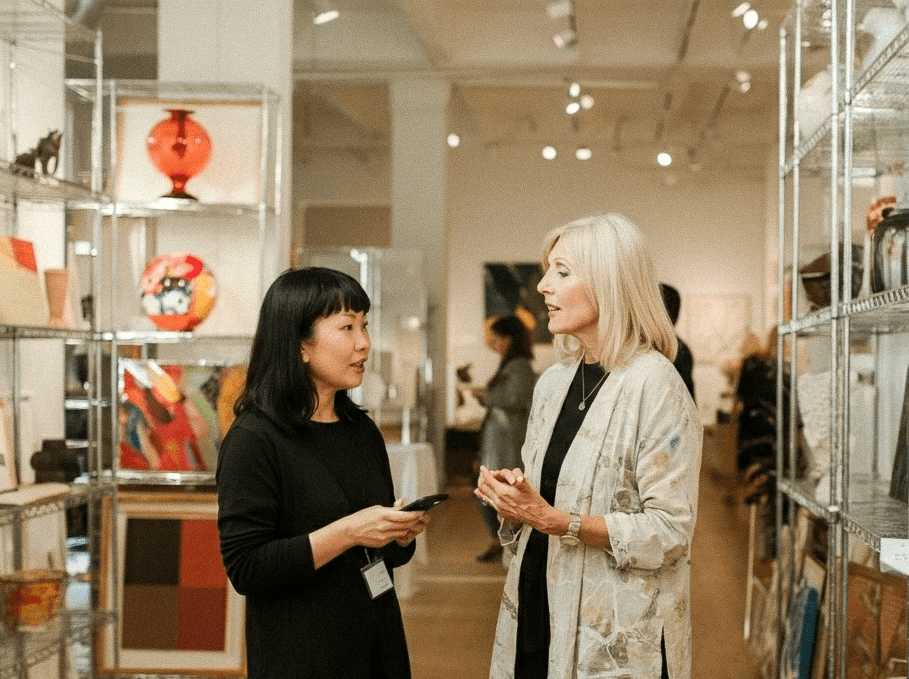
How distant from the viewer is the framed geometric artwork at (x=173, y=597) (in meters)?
4.17

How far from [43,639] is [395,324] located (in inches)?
215

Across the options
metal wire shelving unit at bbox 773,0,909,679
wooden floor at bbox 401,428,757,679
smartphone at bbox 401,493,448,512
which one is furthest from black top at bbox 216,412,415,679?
wooden floor at bbox 401,428,757,679

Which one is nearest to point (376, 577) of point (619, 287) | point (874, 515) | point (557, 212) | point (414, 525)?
point (414, 525)

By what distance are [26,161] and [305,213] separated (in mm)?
11293

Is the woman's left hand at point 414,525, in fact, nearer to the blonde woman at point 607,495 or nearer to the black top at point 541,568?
the blonde woman at point 607,495

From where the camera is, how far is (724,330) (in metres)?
14.6

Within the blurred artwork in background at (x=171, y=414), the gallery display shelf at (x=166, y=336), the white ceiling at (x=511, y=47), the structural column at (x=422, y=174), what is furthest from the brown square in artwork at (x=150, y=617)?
the structural column at (x=422, y=174)

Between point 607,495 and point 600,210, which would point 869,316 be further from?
point 600,210

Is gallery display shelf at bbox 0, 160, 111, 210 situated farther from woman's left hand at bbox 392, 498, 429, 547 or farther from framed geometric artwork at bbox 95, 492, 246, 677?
woman's left hand at bbox 392, 498, 429, 547

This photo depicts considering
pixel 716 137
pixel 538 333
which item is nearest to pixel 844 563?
pixel 716 137

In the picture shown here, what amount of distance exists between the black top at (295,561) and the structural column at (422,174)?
7528 mm

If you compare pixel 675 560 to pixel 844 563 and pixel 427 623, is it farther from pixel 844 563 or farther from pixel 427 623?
pixel 427 623

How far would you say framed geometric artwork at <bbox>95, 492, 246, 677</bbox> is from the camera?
4.17m

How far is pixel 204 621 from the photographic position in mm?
4176
